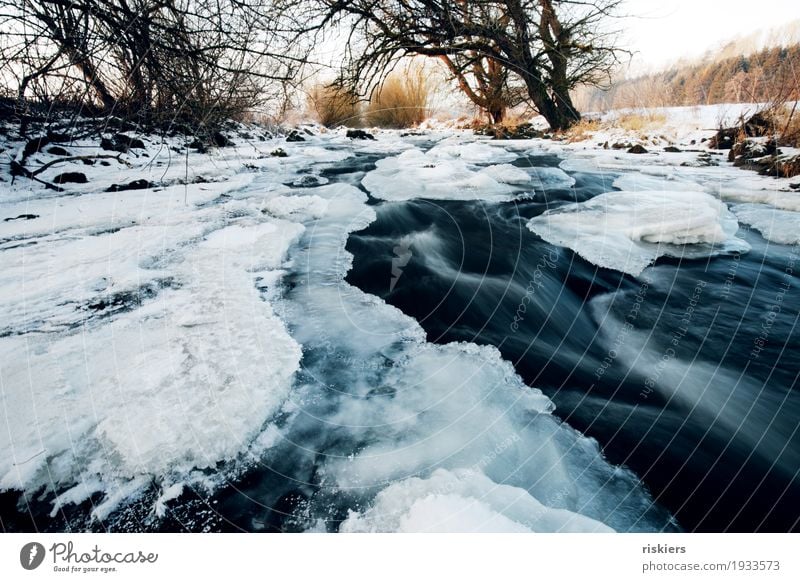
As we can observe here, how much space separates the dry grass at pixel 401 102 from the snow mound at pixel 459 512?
6.70 meters

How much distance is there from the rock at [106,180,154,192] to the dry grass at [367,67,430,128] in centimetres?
430

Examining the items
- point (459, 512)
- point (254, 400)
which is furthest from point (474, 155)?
point (459, 512)

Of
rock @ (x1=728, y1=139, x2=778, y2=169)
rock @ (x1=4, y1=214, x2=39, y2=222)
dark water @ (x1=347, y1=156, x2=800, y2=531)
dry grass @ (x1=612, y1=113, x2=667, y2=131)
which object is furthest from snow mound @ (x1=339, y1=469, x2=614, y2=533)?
dry grass @ (x1=612, y1=113, x2=667, y2=131)

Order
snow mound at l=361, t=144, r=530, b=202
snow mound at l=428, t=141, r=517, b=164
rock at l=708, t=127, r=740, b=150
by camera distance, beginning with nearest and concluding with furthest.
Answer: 1. snow mound at l=361, t=144, r=530, b=202
2. snow mound at l=428, t=141, r=517, b=164
3. rock at l=708, t=127, r=740, b=150

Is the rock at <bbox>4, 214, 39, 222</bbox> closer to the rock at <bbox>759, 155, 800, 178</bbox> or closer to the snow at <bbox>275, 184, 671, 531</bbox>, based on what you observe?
the snow at <bbox>275, 184, 671, 531</bbox>

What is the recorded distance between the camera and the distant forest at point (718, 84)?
12.9 ft

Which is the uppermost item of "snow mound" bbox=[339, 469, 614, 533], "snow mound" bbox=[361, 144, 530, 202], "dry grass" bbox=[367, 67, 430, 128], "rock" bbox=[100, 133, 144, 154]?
"dry grass" bbox=[367, 67, 430, 128]

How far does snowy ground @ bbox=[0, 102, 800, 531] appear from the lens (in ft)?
2.63

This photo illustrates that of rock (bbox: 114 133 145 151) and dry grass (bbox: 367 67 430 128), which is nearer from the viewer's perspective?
→ rock (bbox: 114 133 145 151)

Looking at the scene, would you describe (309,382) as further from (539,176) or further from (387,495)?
(539,176)

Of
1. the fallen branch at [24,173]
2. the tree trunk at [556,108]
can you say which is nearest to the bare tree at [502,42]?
the tree trunk at [556,108]

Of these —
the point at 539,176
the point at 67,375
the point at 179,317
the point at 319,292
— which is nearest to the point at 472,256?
the point at 319,292

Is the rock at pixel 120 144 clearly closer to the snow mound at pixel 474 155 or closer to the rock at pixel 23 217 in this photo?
the rock at pixel 23 217

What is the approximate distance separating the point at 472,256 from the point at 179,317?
167 cm
